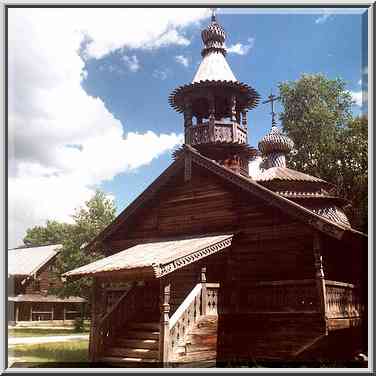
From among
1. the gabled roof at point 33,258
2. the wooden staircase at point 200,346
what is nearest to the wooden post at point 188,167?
the wooden staircase at point 200,346

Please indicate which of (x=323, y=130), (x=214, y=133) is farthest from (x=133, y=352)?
(x=323, y=130)

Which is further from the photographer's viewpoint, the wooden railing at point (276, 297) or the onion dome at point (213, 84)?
the onion dome at point (213, 84)

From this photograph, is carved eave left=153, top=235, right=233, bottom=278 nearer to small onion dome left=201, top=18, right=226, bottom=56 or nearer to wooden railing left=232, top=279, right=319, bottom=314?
wooden railing left=232, top=279, right=319, bottom=314

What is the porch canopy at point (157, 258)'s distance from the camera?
43.0 ft

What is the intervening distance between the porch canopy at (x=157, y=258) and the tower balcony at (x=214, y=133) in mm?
5938

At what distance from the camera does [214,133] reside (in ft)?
70.0

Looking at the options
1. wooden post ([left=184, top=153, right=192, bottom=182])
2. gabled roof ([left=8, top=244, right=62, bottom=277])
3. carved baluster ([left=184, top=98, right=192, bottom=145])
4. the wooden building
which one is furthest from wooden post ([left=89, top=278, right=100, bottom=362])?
the wooden building

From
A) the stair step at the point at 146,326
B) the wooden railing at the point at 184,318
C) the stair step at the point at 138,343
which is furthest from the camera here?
the stair step at the point at 146,326

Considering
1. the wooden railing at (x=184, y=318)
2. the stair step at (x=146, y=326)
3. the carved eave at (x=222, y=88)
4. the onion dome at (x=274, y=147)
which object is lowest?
the stair step at (x=146, y=326)

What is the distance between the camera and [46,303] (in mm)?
43562

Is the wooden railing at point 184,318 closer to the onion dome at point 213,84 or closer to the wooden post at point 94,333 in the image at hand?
the wooden post at point 94,333

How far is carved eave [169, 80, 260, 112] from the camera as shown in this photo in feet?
71.8

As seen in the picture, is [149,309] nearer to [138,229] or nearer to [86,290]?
[138,229]

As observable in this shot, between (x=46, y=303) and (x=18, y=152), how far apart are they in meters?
34.3
